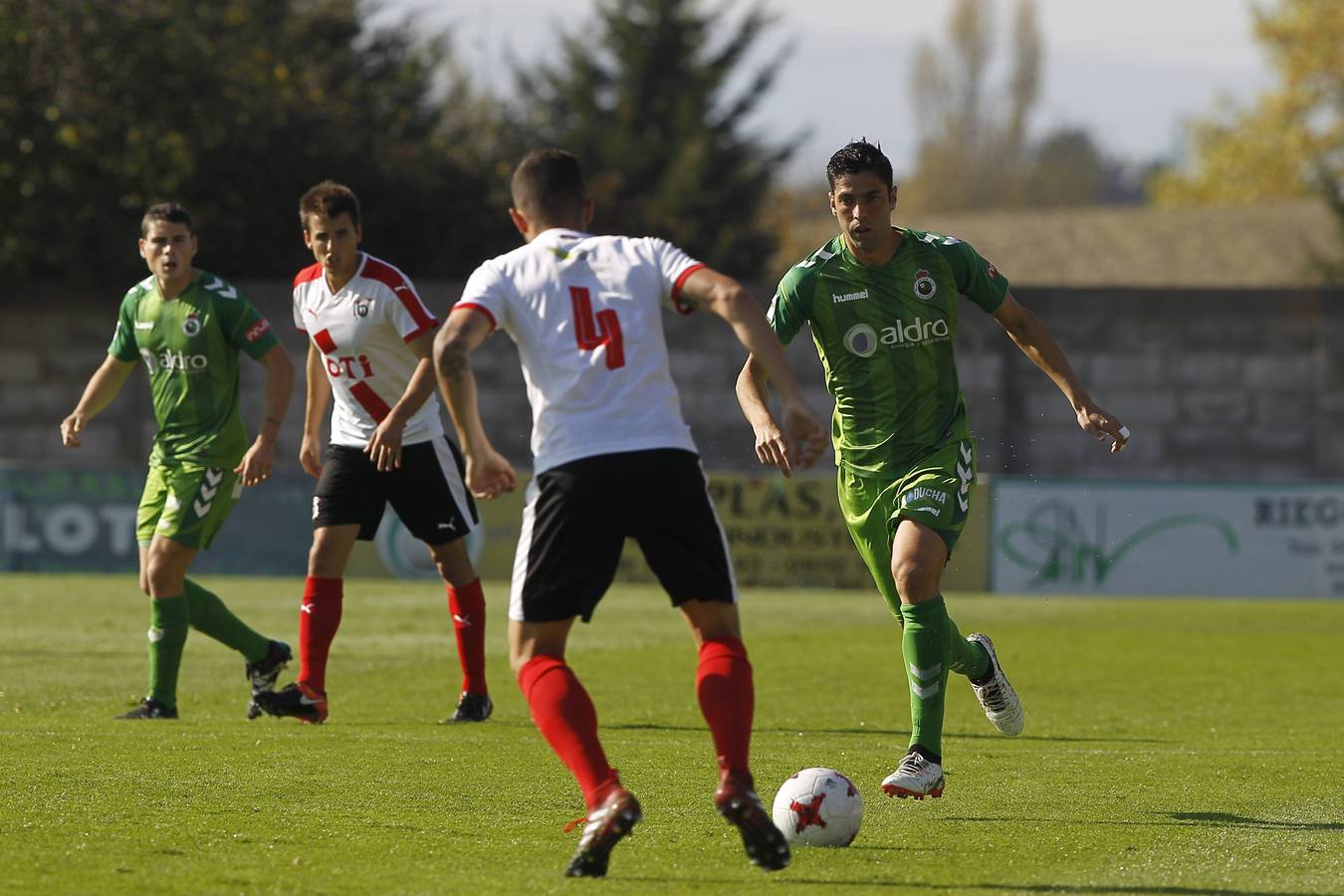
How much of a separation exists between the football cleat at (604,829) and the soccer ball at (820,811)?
0.86m

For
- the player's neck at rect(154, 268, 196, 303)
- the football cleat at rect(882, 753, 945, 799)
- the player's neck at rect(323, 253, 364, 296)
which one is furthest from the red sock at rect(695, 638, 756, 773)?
the player's neck at rect(154, 268, 196, 303)

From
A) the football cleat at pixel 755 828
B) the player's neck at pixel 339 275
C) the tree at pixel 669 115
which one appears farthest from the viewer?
the tree at pixel 669 115

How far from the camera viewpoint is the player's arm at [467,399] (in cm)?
527

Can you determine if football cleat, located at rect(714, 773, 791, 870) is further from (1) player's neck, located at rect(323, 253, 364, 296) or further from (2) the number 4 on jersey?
(1) player's neck, located at rect(323, 253, 364, 296)

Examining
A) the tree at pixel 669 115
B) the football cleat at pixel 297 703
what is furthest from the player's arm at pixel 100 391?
the tree at pixel 669 115

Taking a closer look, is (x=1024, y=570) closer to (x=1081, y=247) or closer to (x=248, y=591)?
(x=248, y=591)

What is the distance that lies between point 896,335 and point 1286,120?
48.1 m

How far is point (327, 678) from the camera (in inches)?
448

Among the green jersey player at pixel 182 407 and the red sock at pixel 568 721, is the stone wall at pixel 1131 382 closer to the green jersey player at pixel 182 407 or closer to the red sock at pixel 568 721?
the green jersey player at pixel 182 407

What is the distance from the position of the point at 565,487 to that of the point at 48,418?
21098 mm

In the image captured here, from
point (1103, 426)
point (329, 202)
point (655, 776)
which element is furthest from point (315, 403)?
point (1103, 426)

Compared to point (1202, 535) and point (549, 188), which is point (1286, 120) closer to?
point (1202, 535)

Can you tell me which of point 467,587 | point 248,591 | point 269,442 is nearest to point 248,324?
point 269,442

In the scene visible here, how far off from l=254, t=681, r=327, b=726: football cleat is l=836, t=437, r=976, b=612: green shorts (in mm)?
2700
